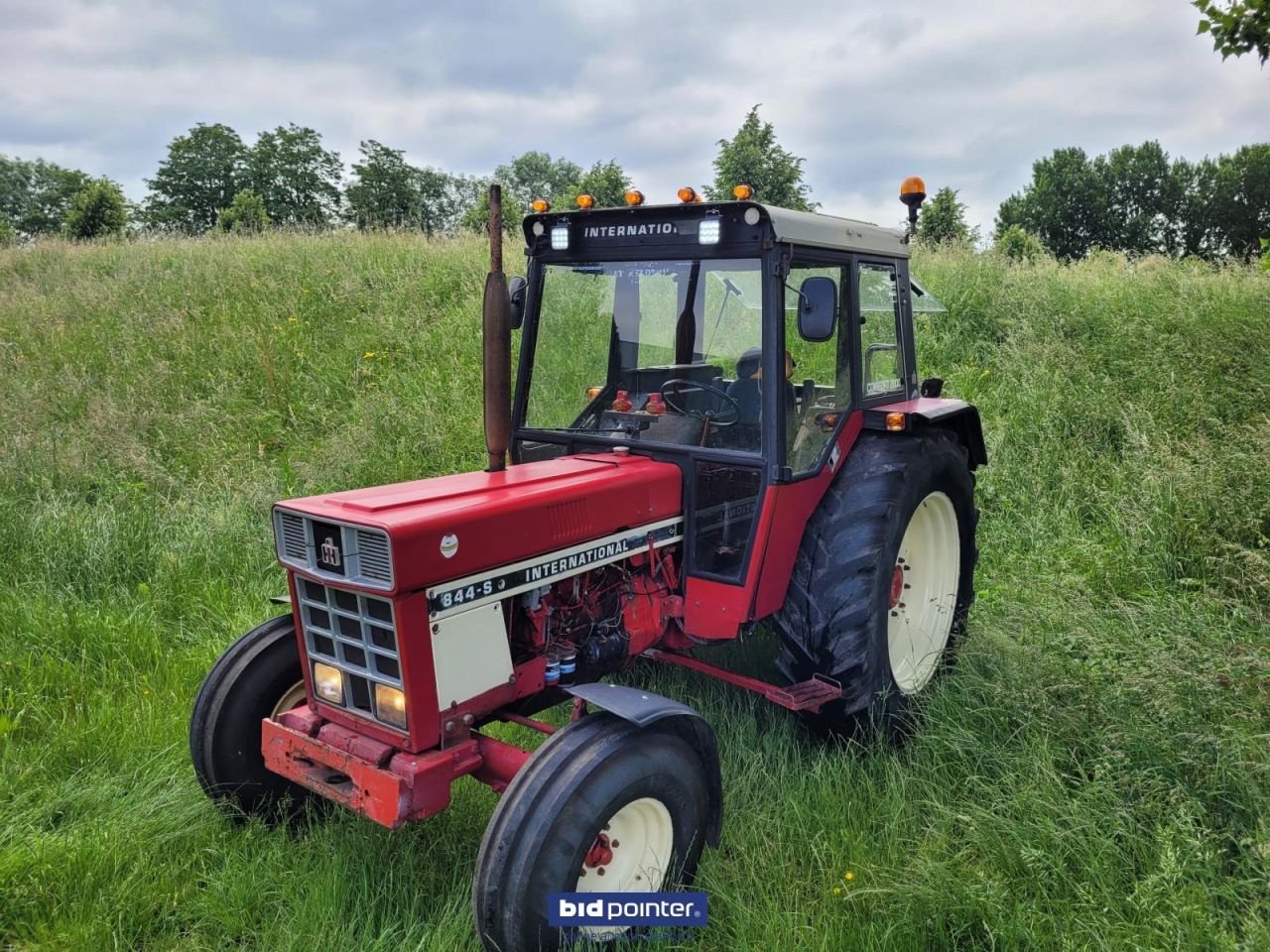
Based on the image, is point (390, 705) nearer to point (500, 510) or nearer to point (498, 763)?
point (498, 763)

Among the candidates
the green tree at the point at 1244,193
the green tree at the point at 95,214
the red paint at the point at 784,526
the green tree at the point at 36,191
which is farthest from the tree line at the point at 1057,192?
the red paint at the point at 784,526

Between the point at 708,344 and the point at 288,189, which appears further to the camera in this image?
the point at 288,189

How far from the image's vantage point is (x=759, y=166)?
15078 millimetres

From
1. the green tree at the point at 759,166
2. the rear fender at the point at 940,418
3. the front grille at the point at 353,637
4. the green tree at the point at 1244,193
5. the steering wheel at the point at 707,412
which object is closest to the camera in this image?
the front grille at the point at 353,637

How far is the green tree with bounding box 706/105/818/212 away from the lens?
15023 millimetres

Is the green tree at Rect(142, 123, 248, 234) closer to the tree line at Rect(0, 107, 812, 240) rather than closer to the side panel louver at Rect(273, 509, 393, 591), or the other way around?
the tree line at Rect(0, 107, 812, 240)

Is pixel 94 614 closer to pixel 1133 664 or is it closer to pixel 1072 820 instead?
pixel 1072 820

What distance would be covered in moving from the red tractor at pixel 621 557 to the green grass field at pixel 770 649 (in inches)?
12.5

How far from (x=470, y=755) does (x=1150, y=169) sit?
134ft

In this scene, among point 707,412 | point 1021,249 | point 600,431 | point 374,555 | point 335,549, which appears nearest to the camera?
point 374,555

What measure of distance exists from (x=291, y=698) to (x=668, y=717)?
1.44 meters

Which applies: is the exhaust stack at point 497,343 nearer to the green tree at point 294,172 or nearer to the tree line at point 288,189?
the tree line at point 288,189

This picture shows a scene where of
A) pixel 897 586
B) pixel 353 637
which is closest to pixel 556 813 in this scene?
pixel 353 637

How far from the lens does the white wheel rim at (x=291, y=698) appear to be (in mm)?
3037
